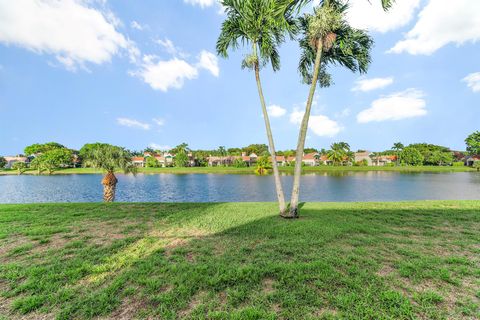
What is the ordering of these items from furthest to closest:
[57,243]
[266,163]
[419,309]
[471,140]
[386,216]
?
1. [471,140]
2. [266,163]
3. [386,216]
4. [57,243]
5. [419,309]

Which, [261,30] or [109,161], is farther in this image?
[109,161]

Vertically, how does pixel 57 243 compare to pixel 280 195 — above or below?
below

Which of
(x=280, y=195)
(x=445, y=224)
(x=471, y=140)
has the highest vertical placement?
(x=471, y=140)

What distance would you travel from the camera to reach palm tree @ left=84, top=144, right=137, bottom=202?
12305 millimetres

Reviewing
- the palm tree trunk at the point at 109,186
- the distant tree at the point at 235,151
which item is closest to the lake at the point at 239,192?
the palm tree trunk at the point at 109,186

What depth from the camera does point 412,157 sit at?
7612 centimetres

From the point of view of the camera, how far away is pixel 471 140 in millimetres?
67625

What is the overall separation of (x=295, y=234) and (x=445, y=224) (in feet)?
17.6

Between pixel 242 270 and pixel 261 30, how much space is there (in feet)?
27.5

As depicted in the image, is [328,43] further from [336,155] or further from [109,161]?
[336,155]

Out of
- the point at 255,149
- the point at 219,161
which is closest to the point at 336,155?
the point at 255,149

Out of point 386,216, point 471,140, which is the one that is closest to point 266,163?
point 386,216

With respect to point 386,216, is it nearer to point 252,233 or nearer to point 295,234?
point 295,234

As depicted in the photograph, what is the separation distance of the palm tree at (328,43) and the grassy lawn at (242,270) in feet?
9.36
